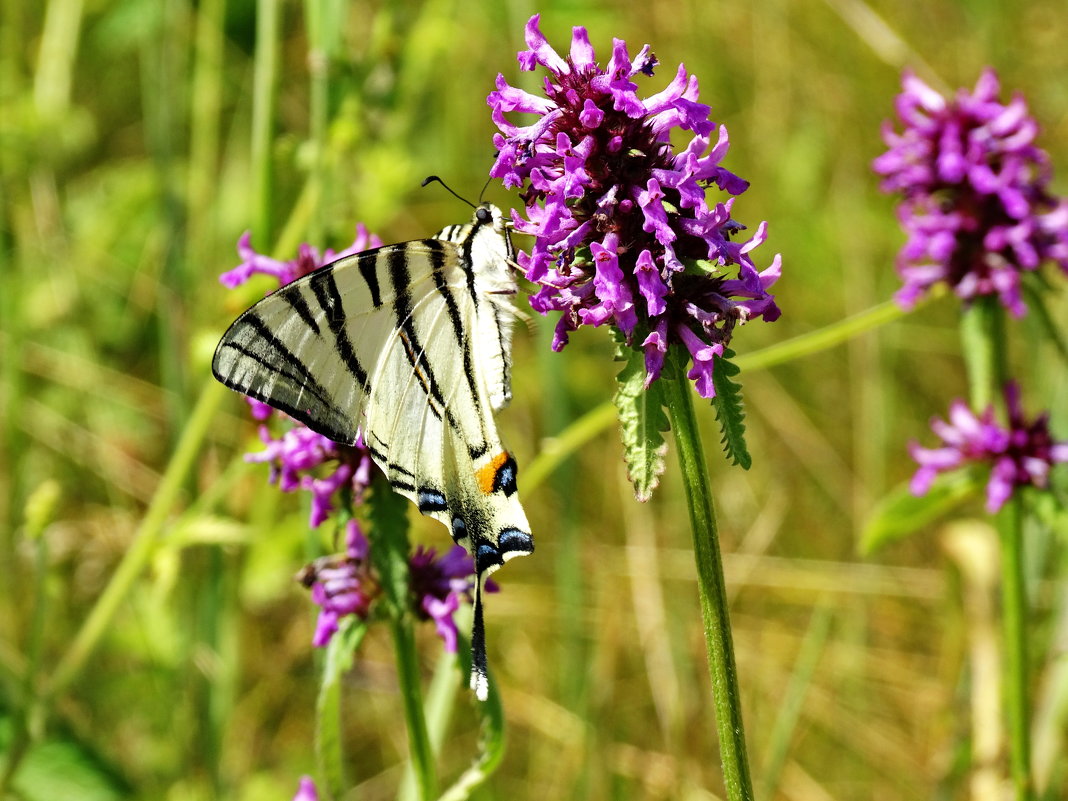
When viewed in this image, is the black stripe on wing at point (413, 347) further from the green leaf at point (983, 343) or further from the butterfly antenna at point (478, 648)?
the green leaf at point (983, 343)

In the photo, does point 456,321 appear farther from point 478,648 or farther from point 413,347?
point 478,648

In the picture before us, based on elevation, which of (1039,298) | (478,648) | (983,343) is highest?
(1039,298)

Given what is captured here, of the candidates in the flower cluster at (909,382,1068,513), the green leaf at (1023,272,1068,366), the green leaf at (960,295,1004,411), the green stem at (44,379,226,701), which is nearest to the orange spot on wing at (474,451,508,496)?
the green stem at (44,379,226,701)

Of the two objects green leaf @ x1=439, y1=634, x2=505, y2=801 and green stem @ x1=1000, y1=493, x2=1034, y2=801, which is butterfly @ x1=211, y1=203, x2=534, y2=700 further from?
green stem @ x1=1000, y1=493, x2=1034, y2=801

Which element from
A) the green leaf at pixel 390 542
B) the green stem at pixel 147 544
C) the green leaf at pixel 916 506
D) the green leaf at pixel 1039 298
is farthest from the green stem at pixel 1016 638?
the green stem at pixel 147 544

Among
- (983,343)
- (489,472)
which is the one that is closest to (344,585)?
(489,472)

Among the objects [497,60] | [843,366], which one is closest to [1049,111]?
[843,366]

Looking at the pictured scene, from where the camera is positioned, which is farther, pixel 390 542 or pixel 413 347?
pixel 413 347
